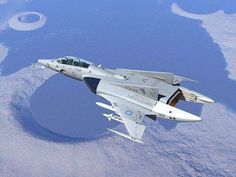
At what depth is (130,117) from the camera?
49.7 metres

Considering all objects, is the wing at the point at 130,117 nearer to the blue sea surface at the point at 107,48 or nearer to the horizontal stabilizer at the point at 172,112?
the horizontal stabilizer at the point at 172,112

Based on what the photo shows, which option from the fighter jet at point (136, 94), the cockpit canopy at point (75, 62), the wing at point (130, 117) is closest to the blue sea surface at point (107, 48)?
the cockpit canopy at point (75, 62)

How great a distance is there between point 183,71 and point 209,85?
9.40 m

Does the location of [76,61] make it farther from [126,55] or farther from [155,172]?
[126,55]

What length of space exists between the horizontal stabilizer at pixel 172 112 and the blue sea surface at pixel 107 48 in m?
48.5

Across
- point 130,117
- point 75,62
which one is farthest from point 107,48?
point 130,117

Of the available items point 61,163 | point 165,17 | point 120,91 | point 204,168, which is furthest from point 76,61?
point 165,17

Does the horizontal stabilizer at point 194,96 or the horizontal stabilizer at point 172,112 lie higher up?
the horizontal stabilizer at point 194,96

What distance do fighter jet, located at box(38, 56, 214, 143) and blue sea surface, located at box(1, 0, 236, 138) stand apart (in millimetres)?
42828

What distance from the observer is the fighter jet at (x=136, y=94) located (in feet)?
162

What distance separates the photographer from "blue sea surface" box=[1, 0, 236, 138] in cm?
10183

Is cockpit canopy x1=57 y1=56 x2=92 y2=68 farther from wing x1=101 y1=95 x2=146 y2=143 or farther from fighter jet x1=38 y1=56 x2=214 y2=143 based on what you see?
wing x1=101 y1=95 x2=146 y2=143

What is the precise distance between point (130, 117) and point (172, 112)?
5597mm

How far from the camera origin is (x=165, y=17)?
146 meters
